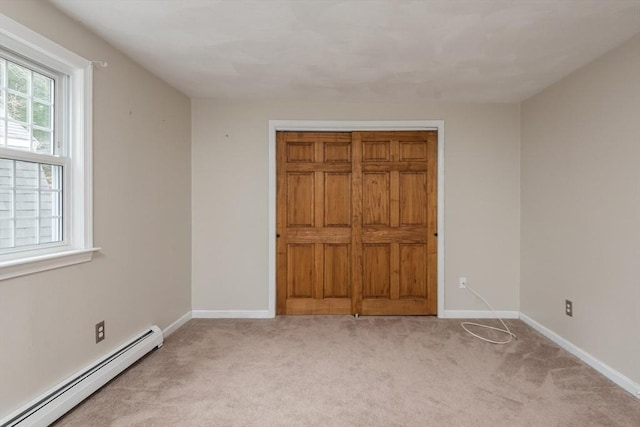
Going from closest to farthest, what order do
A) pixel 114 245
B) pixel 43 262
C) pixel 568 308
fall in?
→ 1. pixel 43 262
2. pixel 114 245
3. pixel 568 308

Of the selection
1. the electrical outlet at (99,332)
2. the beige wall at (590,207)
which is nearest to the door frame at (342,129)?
the beige wall at (590,207)

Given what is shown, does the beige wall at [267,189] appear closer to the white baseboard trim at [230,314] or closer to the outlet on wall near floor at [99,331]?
the white baseboard trim at [230,314]

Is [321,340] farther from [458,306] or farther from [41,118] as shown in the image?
[41,118]

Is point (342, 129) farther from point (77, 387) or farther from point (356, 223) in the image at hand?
point (77, 387)

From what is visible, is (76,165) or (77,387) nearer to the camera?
(77,387)

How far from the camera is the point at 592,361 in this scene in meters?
2.50

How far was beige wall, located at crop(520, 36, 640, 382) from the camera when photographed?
2.22 m

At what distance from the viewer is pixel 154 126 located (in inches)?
114

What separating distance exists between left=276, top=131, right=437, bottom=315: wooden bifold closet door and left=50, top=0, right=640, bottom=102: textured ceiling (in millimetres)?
687

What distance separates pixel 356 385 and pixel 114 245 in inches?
78.7

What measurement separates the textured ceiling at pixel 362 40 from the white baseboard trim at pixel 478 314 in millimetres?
2296

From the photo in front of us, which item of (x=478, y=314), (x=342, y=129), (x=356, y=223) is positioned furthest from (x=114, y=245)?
(x=478, y=314)

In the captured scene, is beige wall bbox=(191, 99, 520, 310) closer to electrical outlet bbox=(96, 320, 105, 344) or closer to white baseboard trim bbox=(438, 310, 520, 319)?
white baseboard trim bbox=(438, 310, 520, 319)

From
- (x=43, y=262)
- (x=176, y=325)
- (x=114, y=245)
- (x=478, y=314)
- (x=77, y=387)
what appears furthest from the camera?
(x=478, y=314)
